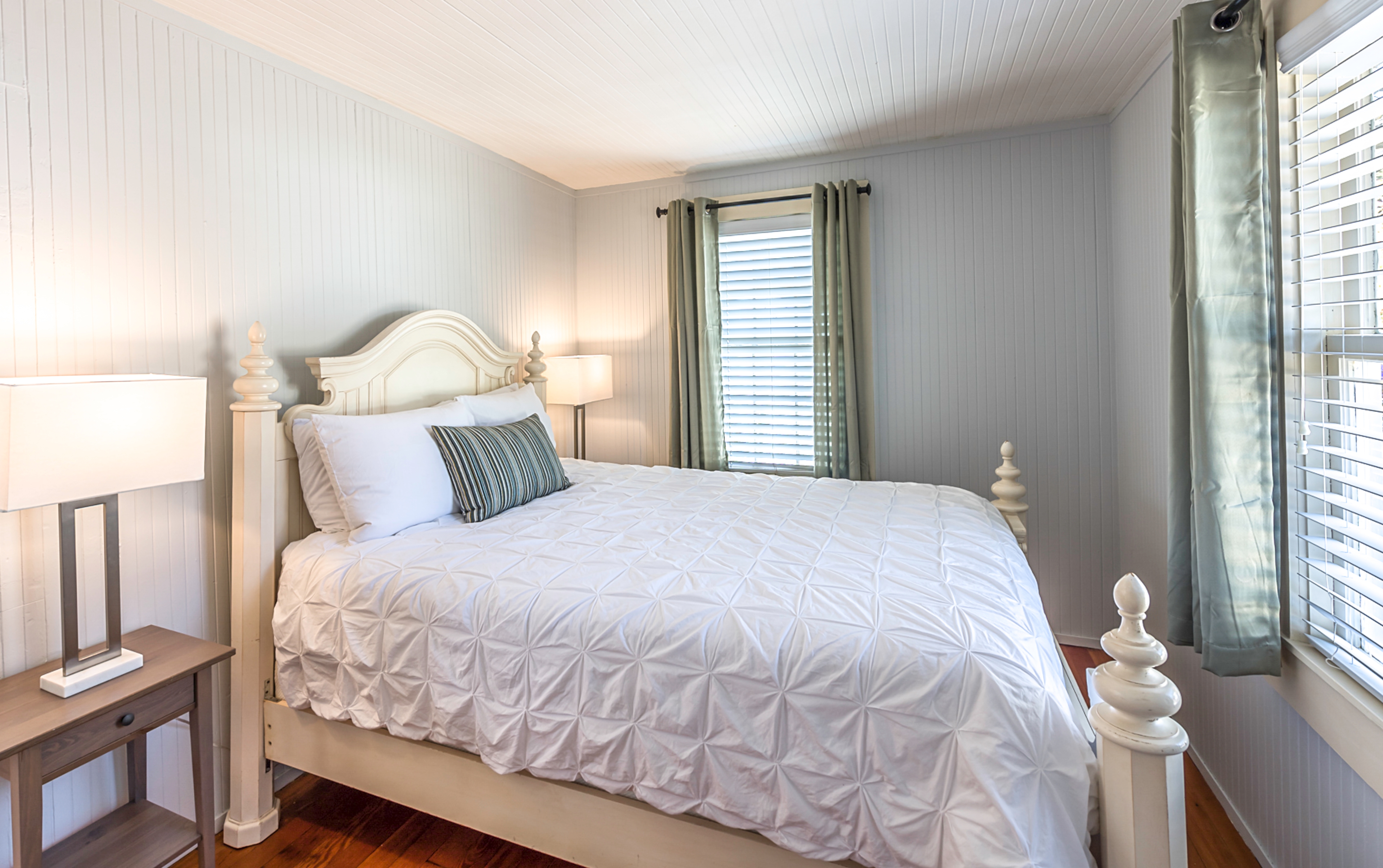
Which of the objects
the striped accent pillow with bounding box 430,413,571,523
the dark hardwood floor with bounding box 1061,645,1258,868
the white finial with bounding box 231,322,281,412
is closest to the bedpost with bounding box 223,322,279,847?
the white finial with bounding box 231,322,281,412

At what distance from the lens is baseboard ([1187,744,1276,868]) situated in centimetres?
178

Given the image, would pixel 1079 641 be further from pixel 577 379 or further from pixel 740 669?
pixel 577 379

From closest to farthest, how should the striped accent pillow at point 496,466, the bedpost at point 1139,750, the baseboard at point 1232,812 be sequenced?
the bedpost at point 1139,750 < the baseboard at point 1232,812 < the striped accent pillow at point 496,466

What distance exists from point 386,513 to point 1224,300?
2451mm

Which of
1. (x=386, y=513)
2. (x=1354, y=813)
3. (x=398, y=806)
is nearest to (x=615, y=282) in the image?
(x=386, y=513)

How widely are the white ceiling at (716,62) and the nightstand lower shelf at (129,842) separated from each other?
2.30m

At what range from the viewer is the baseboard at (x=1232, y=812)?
178 centimetres

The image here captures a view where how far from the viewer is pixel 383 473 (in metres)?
2.10

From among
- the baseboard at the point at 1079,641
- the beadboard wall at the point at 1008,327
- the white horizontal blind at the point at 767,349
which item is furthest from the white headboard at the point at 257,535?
the baseboard at the point at 1079,641

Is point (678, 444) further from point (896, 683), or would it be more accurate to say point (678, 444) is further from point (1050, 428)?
point (896, 683)

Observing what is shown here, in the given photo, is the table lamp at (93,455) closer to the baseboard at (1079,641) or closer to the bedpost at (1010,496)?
the bedpost at (1010,496)

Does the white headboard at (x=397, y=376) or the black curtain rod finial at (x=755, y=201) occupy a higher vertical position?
the black curtain rod finial at (x=755, y=201)

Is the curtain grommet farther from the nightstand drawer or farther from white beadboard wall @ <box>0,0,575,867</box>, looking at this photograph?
the nightstand drawer

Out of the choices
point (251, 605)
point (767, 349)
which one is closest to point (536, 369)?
point (767, 349)
